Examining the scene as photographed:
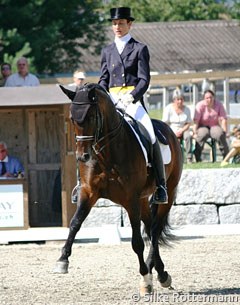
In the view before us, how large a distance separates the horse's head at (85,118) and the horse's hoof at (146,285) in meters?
1.37

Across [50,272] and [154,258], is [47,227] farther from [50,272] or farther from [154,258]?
[154,258]

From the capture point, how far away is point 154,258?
388 inches

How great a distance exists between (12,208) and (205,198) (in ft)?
9.89

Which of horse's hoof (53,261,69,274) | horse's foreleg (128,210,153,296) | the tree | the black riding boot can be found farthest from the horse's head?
the tree

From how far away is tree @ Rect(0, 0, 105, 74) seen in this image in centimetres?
2962

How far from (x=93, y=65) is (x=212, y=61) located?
7.37 m

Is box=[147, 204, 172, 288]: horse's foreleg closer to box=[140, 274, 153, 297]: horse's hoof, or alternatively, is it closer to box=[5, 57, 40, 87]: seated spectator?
box=[140, 274, 153, 297]: horse's hoof

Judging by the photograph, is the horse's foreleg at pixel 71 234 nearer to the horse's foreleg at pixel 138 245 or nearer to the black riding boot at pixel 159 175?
the horse's foreleg at pixel 138 245

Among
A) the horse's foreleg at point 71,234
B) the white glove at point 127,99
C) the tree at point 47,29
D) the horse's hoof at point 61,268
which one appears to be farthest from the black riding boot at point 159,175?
the tree at point 47,29

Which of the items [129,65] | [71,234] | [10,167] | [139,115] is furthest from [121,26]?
[10,167]

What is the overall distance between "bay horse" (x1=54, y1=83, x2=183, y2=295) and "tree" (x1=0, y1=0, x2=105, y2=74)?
18.8 m

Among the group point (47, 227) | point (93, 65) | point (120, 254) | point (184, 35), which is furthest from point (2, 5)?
point (184, 35)

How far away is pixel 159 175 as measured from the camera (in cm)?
996

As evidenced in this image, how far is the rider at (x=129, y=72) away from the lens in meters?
9.87
